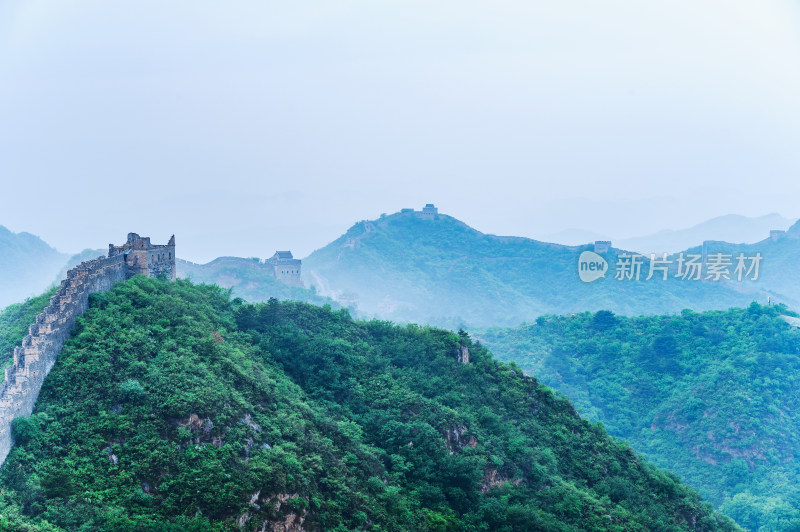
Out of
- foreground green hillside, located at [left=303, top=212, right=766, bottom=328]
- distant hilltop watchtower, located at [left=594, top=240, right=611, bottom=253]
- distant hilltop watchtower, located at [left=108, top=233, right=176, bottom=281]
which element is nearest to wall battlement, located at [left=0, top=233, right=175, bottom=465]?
distant hilltop watchtower, located at [left=108, top=233, right=176, bottom=281]

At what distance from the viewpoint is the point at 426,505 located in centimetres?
3594

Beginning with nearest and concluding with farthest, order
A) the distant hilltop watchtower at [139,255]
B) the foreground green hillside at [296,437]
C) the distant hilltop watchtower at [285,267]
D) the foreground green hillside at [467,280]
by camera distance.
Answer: the foreground green hillside at [296,437] < the distant hilltop watchtower at [139,255] < the distant hilltop watchtower at [285,267] < the foreground green hillside at [467,280]

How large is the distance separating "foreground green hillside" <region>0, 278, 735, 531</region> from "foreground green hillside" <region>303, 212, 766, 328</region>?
83520 millimetres

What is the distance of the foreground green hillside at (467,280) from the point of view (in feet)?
465

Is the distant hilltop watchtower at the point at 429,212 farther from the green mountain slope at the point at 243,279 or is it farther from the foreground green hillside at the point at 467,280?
the green mountain slope at the point at 243,279

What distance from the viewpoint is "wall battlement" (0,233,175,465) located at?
29.7 meters

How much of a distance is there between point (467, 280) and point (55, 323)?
4993 inches

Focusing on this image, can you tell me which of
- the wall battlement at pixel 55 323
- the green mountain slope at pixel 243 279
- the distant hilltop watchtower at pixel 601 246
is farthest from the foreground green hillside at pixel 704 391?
the distant hilltop watchtower at pixel 601 246

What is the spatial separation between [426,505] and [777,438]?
42.1 m

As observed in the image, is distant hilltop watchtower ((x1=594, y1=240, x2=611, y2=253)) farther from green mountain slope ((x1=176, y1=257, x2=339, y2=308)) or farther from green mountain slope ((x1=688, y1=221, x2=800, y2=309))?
green mountain slope ((x1=176, y1=257, x2=339, y2=308))

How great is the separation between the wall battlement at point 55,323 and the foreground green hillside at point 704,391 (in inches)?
1657

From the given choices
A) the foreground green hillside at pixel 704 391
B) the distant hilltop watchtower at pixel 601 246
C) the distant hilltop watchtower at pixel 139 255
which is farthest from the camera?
the distant hilltop watchtower at pixel 601 246

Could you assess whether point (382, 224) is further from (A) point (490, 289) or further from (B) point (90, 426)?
(B) point (90, 426)

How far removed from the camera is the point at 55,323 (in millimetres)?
33469
